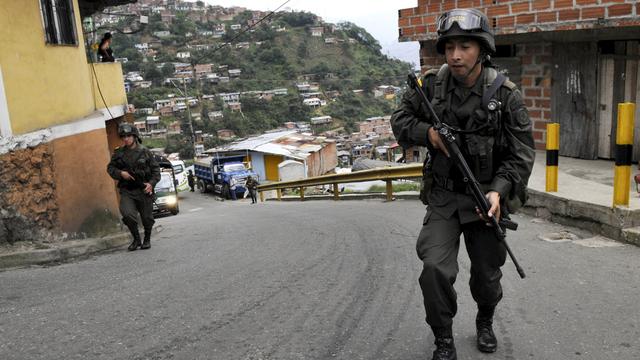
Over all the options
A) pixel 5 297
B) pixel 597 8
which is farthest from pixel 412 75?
pixel 597 8

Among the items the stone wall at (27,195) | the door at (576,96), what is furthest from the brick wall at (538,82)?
the stone wall at (27,195)

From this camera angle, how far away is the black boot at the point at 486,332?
11.3ft

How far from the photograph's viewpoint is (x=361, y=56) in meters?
99.2

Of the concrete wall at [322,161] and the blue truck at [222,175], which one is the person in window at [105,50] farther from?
the concrete wall at [322,161]

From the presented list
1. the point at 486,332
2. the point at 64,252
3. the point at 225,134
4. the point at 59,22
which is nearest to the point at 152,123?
the point at 225,134

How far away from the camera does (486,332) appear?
3.48 metres

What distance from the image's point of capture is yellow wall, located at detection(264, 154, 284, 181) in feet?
145

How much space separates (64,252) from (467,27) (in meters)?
5.49

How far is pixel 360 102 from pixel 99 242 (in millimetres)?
77630

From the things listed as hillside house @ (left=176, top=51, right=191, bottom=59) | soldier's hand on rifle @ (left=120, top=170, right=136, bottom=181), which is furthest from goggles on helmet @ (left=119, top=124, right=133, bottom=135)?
hillside house @ (left=176, top=51, right=191, bottom=59)

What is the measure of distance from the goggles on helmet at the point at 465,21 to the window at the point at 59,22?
6609 millimetres

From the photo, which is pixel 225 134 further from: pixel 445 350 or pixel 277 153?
pixel 445 350

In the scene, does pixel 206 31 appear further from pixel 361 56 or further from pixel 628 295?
pixel 628 295

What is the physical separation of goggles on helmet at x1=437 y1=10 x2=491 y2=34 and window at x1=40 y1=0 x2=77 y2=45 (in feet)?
21.7
